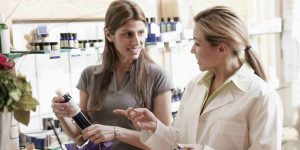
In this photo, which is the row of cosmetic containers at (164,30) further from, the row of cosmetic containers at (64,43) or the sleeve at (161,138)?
the sleeve at (161,138)

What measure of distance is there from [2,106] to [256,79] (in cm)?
95

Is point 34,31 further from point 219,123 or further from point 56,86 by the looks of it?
point 219,123

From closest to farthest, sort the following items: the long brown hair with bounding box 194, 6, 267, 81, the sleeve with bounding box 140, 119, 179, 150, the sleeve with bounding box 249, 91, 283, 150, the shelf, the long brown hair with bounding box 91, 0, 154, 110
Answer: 1. the sleeve with bounding box 249, 91, 283, 150
2. the long brown hair with bounding box 194, 6, 267, 81
3. the sleeve with bounding box 140, 119, 179, 150
4. the long brown hair with bounding box 91, 0, 154, 110
5. the shelf

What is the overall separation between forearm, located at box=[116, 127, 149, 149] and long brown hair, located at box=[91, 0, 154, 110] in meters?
0.13

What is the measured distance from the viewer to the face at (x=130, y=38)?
1700 mm

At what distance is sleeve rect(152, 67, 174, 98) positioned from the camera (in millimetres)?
1698

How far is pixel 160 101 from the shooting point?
1693 mm

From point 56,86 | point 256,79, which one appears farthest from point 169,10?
point 256,79

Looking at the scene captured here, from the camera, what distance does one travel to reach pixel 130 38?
67.1 inches

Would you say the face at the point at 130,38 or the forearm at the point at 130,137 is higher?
the face at the point at 130,38

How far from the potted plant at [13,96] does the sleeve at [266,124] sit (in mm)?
791

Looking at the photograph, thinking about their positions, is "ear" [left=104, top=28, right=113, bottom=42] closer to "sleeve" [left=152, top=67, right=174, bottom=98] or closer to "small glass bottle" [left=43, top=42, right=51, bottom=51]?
"sleeve" [left=152, top=67, right=174, bottom=98]

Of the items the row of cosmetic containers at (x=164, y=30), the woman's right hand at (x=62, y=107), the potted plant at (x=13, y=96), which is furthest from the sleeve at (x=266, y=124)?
the row of cosmetic containers at (x=164, y=30)

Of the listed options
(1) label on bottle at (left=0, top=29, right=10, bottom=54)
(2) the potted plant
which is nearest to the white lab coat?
(2) the potted plant
